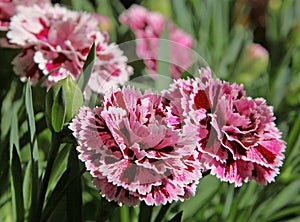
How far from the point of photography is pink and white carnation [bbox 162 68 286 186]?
57 centimetres

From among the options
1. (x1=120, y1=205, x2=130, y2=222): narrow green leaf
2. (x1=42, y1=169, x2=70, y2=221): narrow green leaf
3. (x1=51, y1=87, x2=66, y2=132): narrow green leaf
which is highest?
(x1=51, y1=87, x2=66, y2=132): narrow green leaf

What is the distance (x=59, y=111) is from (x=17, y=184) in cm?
14

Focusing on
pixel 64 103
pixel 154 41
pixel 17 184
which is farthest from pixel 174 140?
pixel 154 41

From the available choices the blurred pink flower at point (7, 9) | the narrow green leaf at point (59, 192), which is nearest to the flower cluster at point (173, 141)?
the narrow green leaf at point (59, 192)

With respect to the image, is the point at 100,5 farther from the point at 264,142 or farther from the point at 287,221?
the point at 264,142

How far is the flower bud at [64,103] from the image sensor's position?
0.58 m

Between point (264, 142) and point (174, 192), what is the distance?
0.13 m

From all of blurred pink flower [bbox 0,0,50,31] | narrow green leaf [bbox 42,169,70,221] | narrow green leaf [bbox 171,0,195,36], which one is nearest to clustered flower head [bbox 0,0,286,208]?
narrow green leaf [bbox 42,169,70,221]

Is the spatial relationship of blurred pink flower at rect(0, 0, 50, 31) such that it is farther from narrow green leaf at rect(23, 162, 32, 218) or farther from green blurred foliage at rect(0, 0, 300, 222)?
narrow green leaf at rect(23, 162, 32, 218)

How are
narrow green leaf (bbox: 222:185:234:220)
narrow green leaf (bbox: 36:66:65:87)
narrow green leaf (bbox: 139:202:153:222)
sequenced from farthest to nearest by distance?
narrow green leaf (bbox: 222:185:234:220)
narrow green leaf (bbox: 36:66:65:87)
narrow green leaf (bbox: 139:202:153:222)

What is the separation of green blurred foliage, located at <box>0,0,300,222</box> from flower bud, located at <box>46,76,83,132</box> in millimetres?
16

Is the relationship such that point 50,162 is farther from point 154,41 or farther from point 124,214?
point 154,41

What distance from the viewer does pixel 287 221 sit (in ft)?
3.05

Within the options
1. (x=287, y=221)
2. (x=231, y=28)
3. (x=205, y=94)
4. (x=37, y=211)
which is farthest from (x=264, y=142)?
(x=231, y=28)
